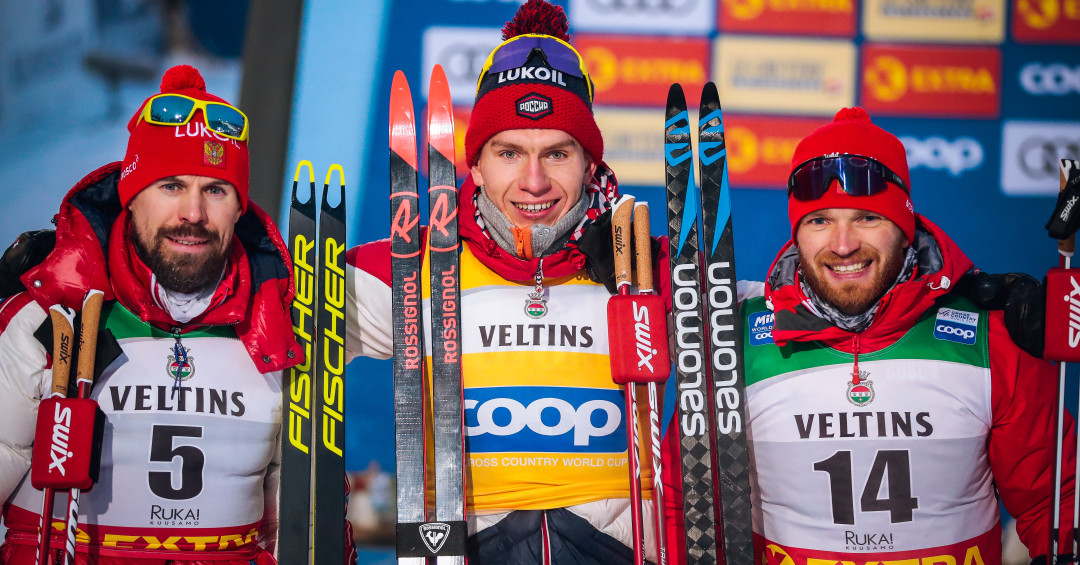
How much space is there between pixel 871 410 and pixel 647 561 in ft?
2.33

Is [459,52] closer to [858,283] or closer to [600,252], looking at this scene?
[600,252]

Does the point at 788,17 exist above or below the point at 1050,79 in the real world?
above

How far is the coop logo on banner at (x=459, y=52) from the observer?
3.99 meters

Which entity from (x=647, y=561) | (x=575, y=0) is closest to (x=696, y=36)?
(x=575, y=0)

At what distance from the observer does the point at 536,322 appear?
8.43 ft

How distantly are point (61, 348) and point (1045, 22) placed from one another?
4.07 metres

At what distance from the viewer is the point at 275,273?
8.71 ft

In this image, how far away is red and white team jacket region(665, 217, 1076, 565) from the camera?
240cm

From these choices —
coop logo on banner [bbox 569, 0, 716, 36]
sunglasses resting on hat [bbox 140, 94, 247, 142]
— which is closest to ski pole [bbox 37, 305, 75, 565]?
sunglasses resting on hat [bbox 140, 94, 247, 142]

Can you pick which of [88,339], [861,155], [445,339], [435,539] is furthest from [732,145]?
[88,339]

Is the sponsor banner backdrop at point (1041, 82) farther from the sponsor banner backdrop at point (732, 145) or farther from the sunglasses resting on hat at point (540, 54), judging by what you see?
the sunglasses resting on hat at point (540, 54)

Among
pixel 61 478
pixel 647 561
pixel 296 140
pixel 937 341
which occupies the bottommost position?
pixel 647 561

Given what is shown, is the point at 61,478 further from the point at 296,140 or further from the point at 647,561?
the point at 296,140

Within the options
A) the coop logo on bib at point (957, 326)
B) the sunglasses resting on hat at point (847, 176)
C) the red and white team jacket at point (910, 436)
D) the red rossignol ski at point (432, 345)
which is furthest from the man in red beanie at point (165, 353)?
the coop logo on bib at point (957, 326)
